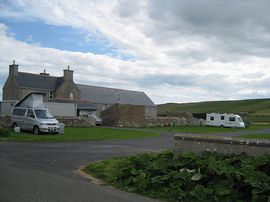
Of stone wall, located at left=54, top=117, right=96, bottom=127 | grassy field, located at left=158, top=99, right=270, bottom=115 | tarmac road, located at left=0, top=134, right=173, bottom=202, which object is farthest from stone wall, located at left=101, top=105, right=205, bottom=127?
grassy field, located at left=158, top=99, right=270, bottom=115

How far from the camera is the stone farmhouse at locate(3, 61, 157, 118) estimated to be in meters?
70.0

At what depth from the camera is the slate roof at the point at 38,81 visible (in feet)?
232

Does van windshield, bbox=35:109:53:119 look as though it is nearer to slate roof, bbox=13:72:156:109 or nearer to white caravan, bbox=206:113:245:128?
white caravan, bbox=206:113:245:128

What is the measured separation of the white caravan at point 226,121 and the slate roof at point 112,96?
24921 mm

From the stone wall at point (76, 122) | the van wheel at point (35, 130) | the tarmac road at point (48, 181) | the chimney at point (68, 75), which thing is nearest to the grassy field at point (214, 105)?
the chimney at point (68, 75)

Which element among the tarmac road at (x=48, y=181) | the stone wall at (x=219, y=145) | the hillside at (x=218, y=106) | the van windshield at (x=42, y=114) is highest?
the hillside at (x=218, y=106)

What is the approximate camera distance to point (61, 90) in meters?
→ 73.9

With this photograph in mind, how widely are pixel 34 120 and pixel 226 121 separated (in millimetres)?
34843

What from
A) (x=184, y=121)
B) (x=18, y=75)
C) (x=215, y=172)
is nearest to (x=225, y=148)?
(x=215, y=172)

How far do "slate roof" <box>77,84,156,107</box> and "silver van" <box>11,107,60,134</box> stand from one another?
4515 centimetres

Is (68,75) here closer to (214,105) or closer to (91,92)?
(91,92)

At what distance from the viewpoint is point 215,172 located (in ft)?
31.0

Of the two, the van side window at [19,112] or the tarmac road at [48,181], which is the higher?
the van side window at [19,112]

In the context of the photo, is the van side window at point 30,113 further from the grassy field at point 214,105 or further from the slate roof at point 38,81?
the grassy field at point 214,105
